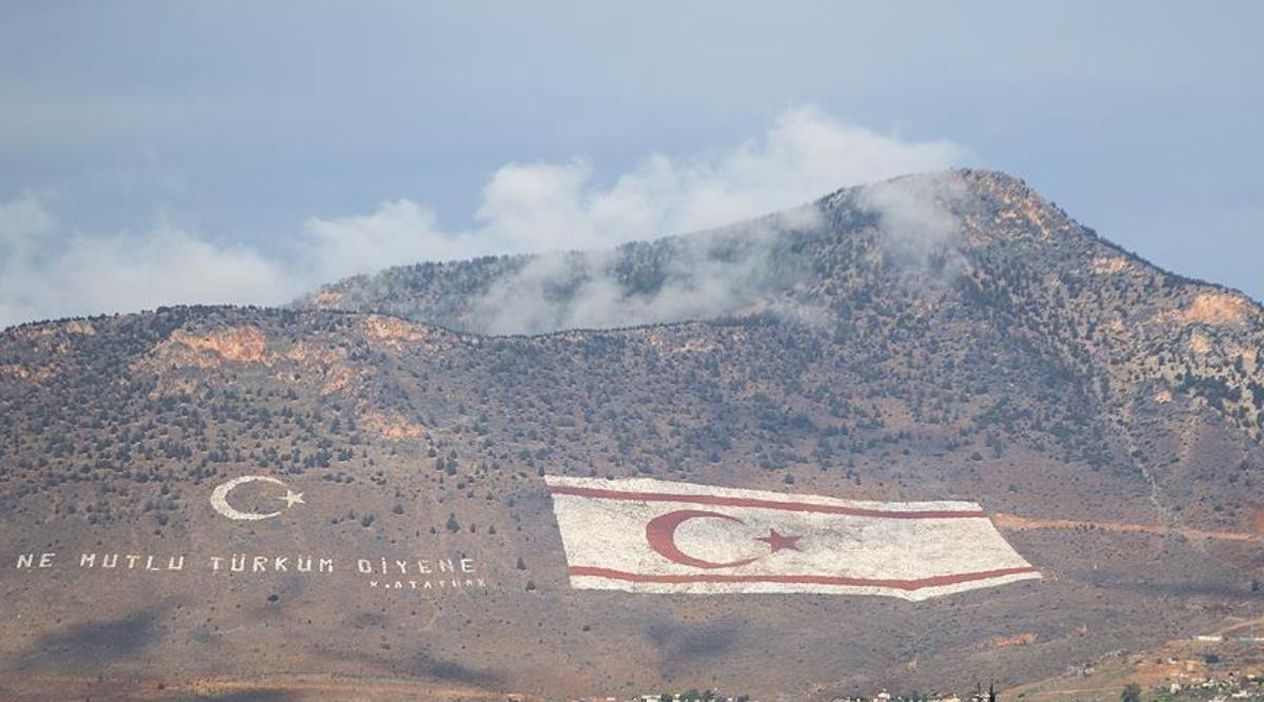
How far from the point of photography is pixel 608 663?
186 m

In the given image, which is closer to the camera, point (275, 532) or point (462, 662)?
point (462, 662)

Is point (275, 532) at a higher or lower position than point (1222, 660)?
higher

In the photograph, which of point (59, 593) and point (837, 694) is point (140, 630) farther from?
point (837, 694)

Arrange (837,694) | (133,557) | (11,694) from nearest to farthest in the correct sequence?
(11,694)
(837,694)
(133,557)

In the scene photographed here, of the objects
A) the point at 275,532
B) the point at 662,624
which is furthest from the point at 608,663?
the point at 275,532

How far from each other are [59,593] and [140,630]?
1008cm

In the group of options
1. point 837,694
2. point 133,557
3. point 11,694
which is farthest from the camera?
point 133,557

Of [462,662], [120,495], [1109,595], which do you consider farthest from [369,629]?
[1109,595]

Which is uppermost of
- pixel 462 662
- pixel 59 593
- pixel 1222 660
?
pixel 59 593

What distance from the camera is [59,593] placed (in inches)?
7185

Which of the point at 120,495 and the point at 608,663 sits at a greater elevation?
the point at 120,495

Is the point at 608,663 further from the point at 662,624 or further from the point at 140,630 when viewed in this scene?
the point at 140,630

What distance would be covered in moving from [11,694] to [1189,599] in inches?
4557

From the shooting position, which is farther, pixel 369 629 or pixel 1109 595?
pixel 1109 595
